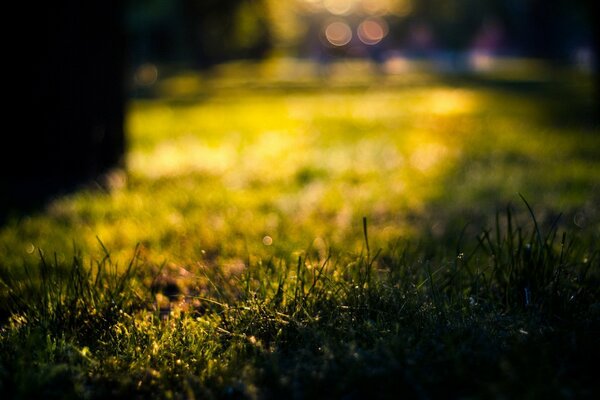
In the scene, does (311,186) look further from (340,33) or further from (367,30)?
(340,33)

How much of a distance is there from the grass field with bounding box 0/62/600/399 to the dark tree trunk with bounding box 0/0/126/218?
1.61 feet

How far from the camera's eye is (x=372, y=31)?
74562mm

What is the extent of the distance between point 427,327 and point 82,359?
1.48 meters

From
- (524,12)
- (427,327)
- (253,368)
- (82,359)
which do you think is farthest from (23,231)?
(524,12)

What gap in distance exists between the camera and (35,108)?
650 centimetres

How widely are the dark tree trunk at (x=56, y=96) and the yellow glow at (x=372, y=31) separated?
2272 inches

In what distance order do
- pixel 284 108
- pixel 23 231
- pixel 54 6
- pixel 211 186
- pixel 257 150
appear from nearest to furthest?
1. pixel 23 231
2. pixel 54 6
3. pixel 211 186
4. pixel 257 150
5. pixel 284 108

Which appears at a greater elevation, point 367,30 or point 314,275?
point 367,30

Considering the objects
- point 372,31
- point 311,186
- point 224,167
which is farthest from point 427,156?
point 372,31

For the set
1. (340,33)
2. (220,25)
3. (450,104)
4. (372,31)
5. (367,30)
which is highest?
(340,33)

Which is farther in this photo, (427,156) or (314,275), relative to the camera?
(427,156)

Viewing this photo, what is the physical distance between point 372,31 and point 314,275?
74900mm

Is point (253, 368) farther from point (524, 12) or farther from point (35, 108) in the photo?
point (524, 12)

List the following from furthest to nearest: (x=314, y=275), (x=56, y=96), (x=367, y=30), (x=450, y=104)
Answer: (x=367, y=30) < (x=450, y=104) < (x=56, y=96) < (x=314, y=275)
